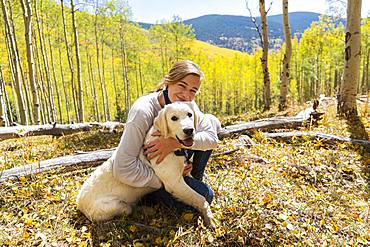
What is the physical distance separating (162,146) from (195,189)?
0.63 m

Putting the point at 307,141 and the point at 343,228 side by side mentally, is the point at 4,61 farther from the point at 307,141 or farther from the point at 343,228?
the point at 343,228

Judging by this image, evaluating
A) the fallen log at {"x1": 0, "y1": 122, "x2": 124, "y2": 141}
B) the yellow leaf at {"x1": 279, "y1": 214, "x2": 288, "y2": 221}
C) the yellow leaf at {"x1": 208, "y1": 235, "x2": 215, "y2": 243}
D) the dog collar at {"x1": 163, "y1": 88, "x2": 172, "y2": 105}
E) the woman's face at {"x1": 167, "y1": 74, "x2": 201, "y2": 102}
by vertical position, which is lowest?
the fallen log at {"x1": 0, "y1": 122, "x2": 124, "y2": 141}

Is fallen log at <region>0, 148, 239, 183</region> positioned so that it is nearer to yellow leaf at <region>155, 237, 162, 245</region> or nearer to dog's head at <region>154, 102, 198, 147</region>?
yellow leaf at <region>155, 237, 162, 245</region>

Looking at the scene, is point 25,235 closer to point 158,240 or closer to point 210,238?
point 158,240

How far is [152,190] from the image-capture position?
109 inches

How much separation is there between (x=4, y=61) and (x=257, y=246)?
856 inches

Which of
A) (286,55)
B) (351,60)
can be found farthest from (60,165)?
(286,55)

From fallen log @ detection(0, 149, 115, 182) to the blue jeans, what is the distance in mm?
1629

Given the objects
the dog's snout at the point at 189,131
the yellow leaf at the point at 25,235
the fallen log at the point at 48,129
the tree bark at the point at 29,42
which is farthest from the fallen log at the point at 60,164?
the tree bark at the point at 29,42

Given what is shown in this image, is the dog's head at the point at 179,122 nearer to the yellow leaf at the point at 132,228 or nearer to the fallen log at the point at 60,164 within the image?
the yellow leaf at the point at 132,228

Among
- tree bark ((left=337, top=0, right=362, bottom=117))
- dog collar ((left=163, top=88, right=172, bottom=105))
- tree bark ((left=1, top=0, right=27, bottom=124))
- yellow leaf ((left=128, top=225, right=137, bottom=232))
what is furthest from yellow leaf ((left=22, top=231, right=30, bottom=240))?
tree bark ((left=1, top=0, right=27, bottom=124))

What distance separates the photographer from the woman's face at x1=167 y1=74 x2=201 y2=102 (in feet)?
8.40

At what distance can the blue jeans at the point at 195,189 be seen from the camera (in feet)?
8.89

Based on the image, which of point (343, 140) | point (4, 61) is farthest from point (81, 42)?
point (343, 140)
